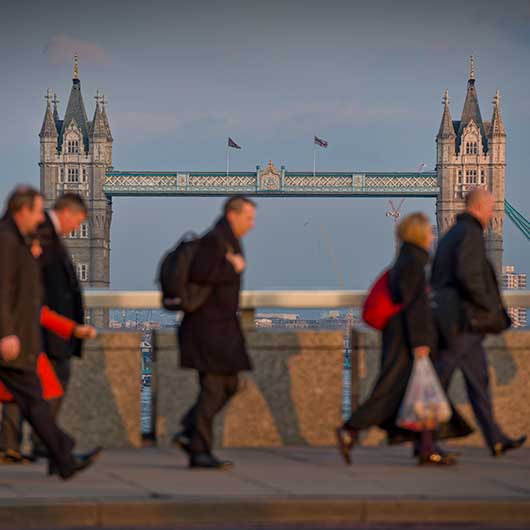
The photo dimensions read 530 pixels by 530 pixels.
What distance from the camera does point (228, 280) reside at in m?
6.30

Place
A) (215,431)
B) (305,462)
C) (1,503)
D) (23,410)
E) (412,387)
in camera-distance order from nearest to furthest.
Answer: (1,503) < (23,410) < (412,387) < (305,462) < (215,431)

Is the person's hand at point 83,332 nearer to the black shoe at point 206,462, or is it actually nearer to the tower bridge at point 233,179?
the black shoe at point 206,462

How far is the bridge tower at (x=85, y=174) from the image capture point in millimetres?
120812

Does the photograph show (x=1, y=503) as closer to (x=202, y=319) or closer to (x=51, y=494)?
(x=51, y=494)

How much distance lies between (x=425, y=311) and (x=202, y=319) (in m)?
1.00

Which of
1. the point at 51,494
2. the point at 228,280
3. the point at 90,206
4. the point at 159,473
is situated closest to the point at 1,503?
the point at 51,494

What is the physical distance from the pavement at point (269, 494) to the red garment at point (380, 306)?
686 millimetres

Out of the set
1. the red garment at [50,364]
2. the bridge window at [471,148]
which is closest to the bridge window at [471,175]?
the bridge window at [471,148]

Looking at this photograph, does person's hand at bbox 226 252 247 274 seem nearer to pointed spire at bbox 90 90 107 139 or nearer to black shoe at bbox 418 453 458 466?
black shoe at bbox 418 453 458 466

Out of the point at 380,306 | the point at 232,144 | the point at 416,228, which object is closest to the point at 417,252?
the point at 416,228

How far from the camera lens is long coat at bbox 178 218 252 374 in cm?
629

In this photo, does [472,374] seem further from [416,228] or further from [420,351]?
[416,228]

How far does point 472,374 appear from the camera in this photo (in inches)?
260

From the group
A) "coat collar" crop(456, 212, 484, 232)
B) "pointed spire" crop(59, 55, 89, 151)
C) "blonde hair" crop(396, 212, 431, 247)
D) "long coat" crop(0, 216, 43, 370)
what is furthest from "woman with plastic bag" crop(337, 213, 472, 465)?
"pointed spire" crop(59, 55, 89, 151)
